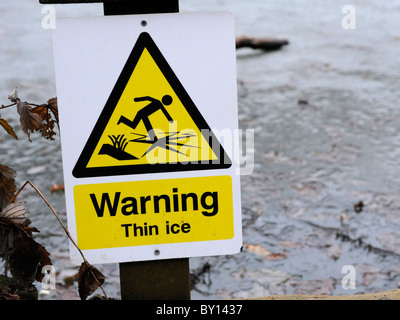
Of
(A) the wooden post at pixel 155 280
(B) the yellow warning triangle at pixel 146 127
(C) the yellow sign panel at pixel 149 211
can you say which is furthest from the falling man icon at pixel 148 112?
(A) the wooden post at pixel 155 280

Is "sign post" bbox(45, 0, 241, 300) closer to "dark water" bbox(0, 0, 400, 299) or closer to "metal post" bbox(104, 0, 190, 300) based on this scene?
"metal post" bbox(104, 0, 190, 300)

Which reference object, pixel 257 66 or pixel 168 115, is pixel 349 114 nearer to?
pixel 257 66

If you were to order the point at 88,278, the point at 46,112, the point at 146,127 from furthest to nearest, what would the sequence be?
the point at 46,112
the point at 88,278
the point at 146,127

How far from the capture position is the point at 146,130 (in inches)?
58.3

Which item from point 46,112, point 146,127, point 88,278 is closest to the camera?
point 146,127

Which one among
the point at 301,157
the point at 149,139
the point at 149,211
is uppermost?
the point at 149,139

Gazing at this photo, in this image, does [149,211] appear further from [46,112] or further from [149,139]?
[46,112]

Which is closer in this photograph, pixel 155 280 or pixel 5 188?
pixel 155 280

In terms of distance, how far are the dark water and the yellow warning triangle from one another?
1.71m

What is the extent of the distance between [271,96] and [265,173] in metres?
1.69

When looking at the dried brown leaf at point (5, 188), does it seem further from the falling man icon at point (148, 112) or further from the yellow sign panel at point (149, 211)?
the falling man icon at point (148, 112)

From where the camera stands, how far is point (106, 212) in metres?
1.52

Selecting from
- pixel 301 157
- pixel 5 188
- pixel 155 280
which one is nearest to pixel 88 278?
pixel 155 280

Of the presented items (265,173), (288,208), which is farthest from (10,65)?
(288,208)
